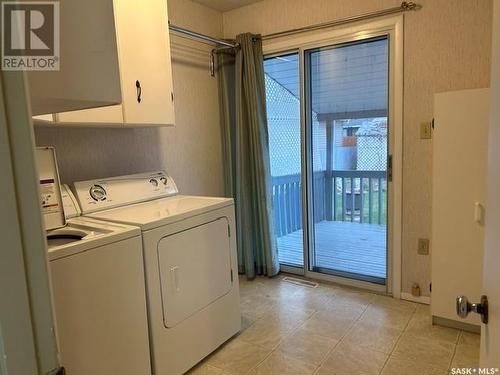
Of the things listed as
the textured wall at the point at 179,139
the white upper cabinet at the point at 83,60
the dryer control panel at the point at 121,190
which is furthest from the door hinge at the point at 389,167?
the white upper cabinet at the point at 83,60

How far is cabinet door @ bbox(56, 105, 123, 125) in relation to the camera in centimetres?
187

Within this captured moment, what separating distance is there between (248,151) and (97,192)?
1.47m

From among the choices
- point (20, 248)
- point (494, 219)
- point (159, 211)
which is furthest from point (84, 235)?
point (494, 219)

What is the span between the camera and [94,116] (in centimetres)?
200

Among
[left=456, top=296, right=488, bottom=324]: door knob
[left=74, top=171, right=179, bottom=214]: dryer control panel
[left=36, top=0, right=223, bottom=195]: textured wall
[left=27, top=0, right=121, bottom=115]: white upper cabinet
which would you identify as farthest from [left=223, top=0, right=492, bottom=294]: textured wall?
[left=27, top=0, right=121, bottom=115]: white upper cabinet

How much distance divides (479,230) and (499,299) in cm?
162

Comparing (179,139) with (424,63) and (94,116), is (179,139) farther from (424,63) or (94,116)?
(424,63)

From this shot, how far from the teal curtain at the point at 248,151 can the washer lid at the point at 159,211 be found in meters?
0.91

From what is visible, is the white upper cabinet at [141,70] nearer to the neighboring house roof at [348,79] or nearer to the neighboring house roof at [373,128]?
the neighboring house roof at [348,79]

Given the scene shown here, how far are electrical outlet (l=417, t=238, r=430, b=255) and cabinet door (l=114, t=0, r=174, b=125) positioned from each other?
204 centimetres

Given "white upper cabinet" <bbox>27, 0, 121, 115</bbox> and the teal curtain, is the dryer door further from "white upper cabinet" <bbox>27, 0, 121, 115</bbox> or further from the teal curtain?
"white upper cabinet" <bbox>27, 0, 121, 115</bbox>

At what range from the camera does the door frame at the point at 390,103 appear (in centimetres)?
262

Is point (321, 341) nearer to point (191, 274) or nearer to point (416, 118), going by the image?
point (191, 274)

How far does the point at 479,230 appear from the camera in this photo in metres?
2.15
